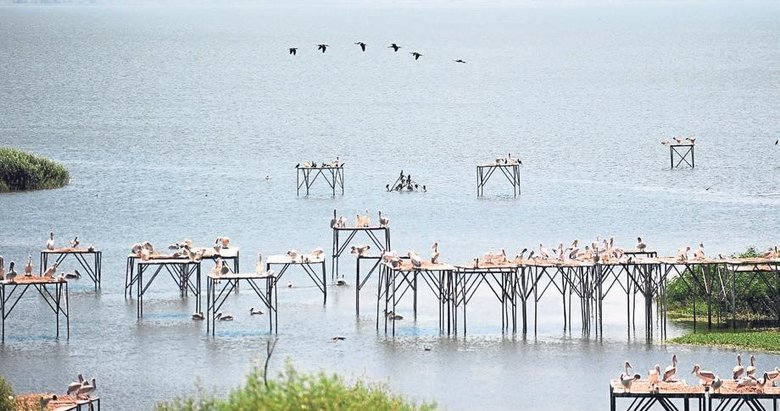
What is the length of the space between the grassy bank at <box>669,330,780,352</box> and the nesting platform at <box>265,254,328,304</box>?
13818 mm

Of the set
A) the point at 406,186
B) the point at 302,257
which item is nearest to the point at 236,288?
the point at 302,257

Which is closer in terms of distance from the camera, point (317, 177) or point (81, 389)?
point (81, 389)

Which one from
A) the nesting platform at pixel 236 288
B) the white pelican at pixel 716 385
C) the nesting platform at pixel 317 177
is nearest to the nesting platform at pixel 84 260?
the nesting platform at pixel 236 288

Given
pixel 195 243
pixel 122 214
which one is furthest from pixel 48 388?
pixel 122 214

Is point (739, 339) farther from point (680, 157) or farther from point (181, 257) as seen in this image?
point (680, 157)

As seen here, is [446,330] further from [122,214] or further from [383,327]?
[122,214]

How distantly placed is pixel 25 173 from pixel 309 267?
115 feet

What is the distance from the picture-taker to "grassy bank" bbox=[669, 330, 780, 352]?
51.9 m

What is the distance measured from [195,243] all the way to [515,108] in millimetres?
116602

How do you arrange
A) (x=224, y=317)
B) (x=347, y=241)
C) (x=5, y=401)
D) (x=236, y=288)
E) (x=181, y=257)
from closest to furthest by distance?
1. (x=5, y=401)
2. (x=224, y=317)
3. (x=181, y=257)
4. (x=236, y=288)
5. (x=347, y=241)

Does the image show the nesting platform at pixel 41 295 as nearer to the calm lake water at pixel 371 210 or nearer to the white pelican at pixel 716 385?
the calm lake water at pixel 371 210

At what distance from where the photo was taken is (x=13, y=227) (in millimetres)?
82625

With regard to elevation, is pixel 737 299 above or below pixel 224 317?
above

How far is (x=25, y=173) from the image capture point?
319ft
